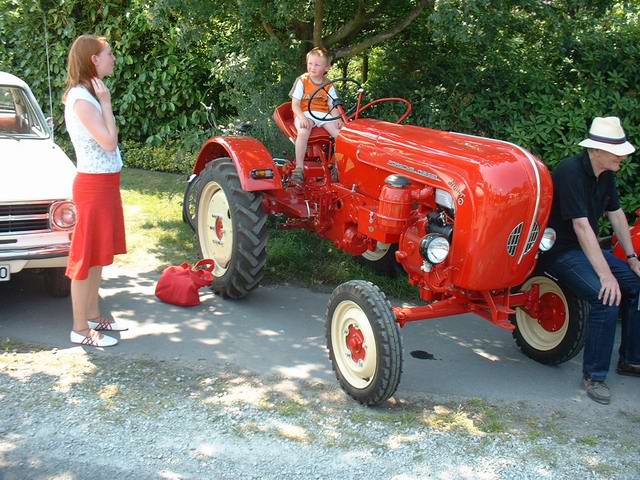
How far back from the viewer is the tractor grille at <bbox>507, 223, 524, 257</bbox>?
13.6 feet

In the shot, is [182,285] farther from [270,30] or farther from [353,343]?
[270,30]

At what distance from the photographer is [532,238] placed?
4285mm

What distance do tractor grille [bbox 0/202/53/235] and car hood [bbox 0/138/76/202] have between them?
6cm

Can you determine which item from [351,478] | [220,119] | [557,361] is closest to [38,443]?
[351,478]

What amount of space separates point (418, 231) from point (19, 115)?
394 cm

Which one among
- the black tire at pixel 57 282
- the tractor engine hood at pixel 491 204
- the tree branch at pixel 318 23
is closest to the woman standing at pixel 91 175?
the black tire at pixel 57 282

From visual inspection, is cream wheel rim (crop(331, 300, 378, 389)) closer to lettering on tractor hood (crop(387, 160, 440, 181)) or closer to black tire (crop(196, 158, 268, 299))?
lettering on tractor hood (crop(387, 160, 440, 181))

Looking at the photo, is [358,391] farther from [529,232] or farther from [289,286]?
[289,286]

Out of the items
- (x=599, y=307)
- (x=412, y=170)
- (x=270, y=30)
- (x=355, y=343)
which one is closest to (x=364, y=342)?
(x=355, y=343)

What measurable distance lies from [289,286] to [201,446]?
9.37ft

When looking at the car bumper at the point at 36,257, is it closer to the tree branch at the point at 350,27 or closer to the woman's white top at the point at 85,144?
the woman's white top at the point at 85,144

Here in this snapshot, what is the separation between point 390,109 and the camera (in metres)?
7.65

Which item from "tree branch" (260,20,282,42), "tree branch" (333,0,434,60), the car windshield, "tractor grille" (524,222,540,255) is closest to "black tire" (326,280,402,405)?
"tractor grille" (524,222,540,255)

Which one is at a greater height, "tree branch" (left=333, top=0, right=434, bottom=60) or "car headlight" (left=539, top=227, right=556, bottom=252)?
"tree branch" (left=333, top=0, right=434, bottom=60)
